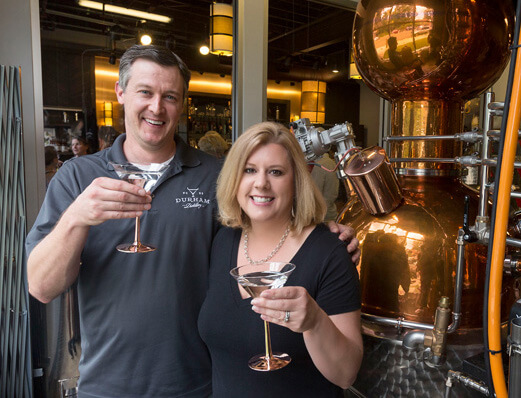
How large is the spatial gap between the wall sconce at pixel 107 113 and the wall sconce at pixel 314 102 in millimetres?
2427

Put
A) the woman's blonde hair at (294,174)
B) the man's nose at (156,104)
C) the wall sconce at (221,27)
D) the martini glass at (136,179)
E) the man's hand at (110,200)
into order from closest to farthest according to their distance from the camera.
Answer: the man's hand at (110,200), the martini glass at (136,179), the woman's blonde hair at (294,174), the man's nose at (156,104), the wall sconce at (221,27)

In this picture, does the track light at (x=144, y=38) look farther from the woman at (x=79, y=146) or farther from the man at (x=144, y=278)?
the man at (x=144, y=278)

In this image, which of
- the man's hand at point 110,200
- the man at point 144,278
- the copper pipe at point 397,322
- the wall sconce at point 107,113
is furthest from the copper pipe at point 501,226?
the wall sconce at point 107,113

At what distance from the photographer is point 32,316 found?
122 inches

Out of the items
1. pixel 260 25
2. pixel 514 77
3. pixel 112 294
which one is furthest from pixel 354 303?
pixel 260 25

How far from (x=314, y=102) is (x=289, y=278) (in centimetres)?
419

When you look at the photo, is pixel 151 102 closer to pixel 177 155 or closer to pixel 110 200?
pixel 177 155

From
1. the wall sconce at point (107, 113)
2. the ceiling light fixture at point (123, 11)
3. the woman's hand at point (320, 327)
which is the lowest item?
the woman's hand at point (320, 327)

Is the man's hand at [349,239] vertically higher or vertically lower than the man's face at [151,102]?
lower

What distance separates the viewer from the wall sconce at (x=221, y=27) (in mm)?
3873

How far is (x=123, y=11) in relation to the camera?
3.80 metres

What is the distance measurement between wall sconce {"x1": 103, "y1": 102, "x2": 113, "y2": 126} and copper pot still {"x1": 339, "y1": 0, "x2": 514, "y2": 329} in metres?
2.34

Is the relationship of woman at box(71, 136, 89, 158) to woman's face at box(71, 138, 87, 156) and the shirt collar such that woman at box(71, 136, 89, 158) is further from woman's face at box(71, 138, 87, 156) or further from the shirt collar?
the shirt collar

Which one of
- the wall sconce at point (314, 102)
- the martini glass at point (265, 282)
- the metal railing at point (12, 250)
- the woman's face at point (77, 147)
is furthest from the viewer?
the wall sconce at point (314, 102)
